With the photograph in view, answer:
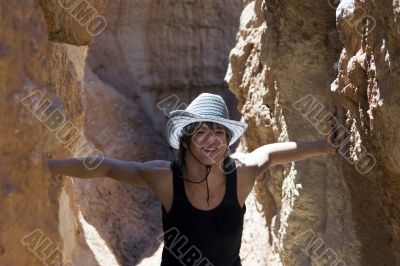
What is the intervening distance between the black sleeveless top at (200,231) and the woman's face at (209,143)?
0.43 feet

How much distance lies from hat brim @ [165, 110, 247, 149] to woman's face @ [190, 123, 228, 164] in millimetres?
39

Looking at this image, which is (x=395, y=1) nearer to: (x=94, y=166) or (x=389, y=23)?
(x=389, y=23)

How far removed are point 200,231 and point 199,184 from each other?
0.18 meters

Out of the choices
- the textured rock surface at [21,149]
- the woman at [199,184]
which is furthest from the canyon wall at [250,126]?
the woman at [199,184]

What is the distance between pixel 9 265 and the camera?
164cm

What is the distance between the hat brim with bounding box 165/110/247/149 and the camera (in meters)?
2.15

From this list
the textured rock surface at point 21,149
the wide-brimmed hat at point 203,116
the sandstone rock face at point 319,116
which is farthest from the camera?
the wide-brimmed hat at point 203,116

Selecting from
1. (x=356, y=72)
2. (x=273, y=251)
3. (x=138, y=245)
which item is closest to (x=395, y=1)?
(x=356, y=72)

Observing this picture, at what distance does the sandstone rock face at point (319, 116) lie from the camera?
2.05 metres
